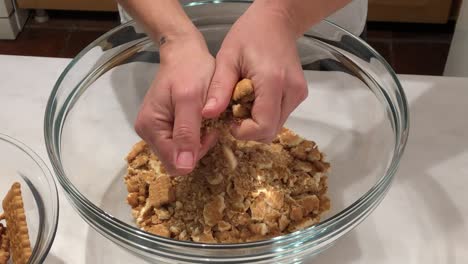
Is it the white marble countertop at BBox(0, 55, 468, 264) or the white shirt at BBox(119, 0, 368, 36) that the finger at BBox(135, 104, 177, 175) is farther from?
the white shirt at BBox(119, 0, 368, 36)

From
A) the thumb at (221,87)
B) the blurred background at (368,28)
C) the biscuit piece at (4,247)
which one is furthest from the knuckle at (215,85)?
the blurred background at (368,28)

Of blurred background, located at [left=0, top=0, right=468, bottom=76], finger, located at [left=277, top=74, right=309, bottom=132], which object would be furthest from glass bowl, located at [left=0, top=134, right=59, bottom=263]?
blurred background, located at [left=0, top=0, right=468, bottom=76]

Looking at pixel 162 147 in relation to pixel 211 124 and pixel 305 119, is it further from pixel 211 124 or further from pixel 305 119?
pixel 305 119

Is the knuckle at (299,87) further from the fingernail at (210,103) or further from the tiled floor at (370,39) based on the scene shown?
the tiled floor at (370,39)

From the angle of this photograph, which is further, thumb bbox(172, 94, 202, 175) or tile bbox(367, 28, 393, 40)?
tile bbox(367, 28, 393, 40)

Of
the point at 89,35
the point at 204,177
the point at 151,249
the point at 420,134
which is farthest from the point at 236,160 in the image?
the point at 89,35
